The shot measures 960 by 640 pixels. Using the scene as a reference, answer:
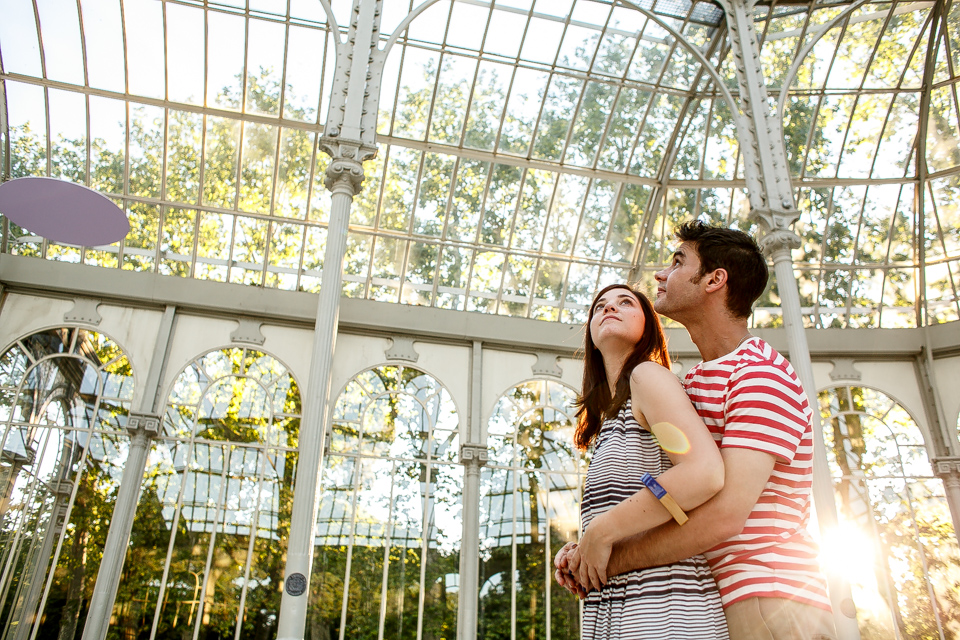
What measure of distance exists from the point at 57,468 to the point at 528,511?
8208 millimetres

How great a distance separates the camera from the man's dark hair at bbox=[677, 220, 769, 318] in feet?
6.26

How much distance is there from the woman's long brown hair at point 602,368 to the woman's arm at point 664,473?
0.24 meters

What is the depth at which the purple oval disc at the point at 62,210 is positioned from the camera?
364 inches

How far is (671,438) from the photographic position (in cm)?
154

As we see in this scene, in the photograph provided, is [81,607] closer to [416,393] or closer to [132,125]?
[416,393]

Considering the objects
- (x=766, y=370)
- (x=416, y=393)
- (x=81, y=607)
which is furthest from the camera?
Answer: (x=416, y=393)

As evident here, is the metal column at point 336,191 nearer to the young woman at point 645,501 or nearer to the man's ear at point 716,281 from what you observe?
the young woman at point 645,501

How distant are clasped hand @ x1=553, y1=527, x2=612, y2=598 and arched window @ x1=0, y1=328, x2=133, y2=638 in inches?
478

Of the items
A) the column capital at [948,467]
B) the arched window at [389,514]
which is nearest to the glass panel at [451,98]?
the arched window at [389,514]

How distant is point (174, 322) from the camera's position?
1377 centimetres

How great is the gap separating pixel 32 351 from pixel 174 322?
95.8 inches

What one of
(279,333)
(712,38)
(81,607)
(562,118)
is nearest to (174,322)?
(279,333)

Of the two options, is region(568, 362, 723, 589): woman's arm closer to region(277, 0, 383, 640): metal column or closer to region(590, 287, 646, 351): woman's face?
region(590, 287, 646, 351): woman's face

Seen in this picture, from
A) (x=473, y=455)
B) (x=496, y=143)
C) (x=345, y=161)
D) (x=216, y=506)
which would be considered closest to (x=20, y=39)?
(x=345, y=161)
